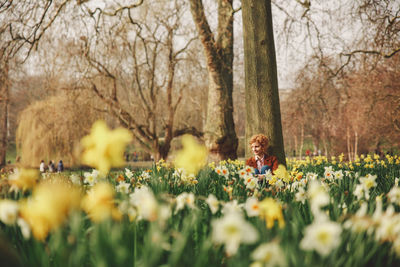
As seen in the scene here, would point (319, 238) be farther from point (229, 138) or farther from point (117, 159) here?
point (229, 138)

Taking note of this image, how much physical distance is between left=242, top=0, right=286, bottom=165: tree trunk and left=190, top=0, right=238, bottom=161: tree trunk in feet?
10.5

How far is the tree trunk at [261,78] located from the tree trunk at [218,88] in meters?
3.20

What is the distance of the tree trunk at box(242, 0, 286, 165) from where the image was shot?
4113 millimetres

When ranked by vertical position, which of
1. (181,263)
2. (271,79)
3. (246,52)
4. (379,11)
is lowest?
(181,263)

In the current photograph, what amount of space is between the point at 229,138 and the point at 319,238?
691cm

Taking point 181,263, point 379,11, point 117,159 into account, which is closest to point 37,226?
point 117,159

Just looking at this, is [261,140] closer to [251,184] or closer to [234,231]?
[251,184]

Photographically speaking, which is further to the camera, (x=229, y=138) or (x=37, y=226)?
(x=229, y=138)

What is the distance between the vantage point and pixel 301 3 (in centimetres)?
645

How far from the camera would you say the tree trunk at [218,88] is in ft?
24.9

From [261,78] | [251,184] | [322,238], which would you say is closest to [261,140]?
[261,78]

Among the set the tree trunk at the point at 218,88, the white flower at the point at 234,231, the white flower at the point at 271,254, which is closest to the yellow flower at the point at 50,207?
the white flower at the point at 234,231

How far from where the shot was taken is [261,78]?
417cm

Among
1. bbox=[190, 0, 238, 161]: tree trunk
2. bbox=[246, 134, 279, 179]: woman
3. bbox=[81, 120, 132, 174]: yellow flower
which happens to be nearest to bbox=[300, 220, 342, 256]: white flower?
bbox=[81, 120, 132, 174]: yellow flower
